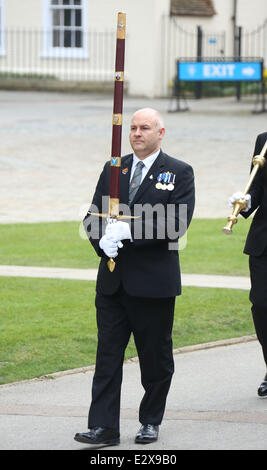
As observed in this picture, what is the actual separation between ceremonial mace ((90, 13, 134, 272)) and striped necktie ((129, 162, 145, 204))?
18 centimetres

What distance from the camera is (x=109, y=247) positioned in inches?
210

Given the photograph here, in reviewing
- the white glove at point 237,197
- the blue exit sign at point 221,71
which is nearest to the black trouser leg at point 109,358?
the white glove at point 237,197

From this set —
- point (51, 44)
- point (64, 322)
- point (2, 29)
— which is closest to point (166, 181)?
point (64, 322)

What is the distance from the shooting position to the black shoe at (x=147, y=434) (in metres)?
5.57

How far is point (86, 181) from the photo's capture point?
17.0m

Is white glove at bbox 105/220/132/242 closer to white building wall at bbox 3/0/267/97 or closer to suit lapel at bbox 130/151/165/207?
suit lapel at bbox 130/151/165/207

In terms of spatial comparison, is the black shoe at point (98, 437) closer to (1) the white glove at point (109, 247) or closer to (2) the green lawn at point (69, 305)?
(1) the white glove at point (109, 247)

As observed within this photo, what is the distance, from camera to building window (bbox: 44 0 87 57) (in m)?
31.8

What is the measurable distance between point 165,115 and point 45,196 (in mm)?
10747

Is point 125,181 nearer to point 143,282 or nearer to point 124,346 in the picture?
point 143,282

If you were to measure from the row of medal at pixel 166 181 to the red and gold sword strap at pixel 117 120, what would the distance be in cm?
24
